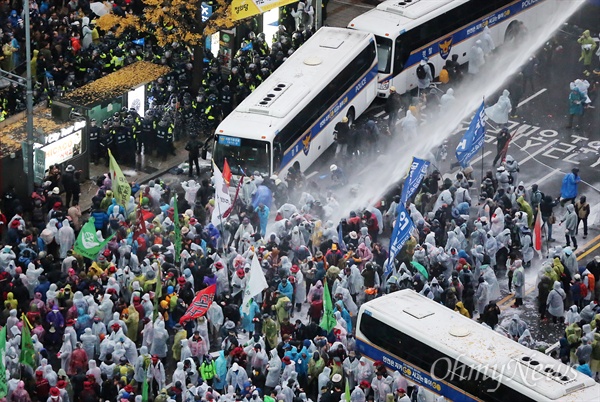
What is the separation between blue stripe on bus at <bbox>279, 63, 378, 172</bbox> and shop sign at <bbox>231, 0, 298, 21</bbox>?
3677 millimetres

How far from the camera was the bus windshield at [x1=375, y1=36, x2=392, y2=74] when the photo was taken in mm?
48322

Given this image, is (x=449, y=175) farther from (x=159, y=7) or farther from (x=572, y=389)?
(x=572, y=389)

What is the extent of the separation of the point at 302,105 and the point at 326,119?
197 centimetres

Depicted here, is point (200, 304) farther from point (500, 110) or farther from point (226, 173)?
point (500, 110)

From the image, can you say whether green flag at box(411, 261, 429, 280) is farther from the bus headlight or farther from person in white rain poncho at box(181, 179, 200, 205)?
the bus headlight

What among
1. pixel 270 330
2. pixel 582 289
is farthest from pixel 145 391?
pixel 582 289

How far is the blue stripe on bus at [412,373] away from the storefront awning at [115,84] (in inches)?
552

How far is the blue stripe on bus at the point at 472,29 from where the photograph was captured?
162 ft

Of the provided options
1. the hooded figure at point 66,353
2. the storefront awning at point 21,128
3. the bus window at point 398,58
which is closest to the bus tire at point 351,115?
the bus window at point 398,58

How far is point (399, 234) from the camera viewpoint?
37000 mm

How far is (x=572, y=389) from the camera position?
31656mm

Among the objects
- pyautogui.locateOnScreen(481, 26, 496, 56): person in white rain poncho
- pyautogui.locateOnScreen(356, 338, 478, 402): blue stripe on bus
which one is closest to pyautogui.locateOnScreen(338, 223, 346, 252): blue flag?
pyautogui.locateOnScreen(356, 338, 478, 402): blue stripe on bus

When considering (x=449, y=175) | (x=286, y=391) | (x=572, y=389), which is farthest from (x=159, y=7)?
(x=572, y=389)

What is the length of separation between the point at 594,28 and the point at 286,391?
2520cm
